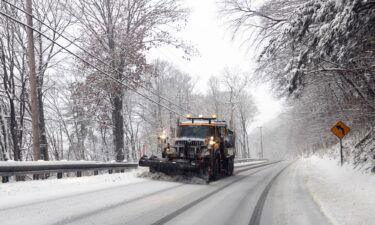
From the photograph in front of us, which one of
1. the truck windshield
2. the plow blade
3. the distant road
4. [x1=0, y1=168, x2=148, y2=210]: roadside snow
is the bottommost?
the distant road

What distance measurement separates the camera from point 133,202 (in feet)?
28.9

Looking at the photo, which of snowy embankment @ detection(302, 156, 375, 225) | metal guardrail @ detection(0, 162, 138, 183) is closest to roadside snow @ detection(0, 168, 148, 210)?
metal guardrail @ detection(0, 162, 138, 183)

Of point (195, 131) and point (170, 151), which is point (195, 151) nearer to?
point (170, 151)

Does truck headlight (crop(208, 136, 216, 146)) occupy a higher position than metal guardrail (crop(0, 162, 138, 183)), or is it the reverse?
truck headlight (crop(208, 136, 216, 146))

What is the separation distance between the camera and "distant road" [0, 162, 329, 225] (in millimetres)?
6754

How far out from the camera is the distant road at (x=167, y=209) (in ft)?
22.2

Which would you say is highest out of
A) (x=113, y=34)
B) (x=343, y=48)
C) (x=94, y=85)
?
(x=113, y=34)

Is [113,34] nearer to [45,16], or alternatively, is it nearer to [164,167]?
[45,16]

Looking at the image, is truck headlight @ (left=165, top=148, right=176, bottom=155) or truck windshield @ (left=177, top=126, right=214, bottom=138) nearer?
truck headlight @ (left=165, top=148, right=176, bottom=155)

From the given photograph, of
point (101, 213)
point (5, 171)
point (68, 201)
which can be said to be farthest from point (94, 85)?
point (101, 213)

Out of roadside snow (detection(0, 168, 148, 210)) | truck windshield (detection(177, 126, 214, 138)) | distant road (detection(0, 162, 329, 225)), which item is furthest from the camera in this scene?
truck windshield (detection(177, 126, 214, 138))

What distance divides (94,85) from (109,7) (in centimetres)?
474

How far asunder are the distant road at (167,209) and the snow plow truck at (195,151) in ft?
11.1

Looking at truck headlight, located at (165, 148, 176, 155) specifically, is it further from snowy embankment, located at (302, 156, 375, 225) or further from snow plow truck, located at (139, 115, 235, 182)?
snowy embankment, located at (302, 156, 375, 225)
